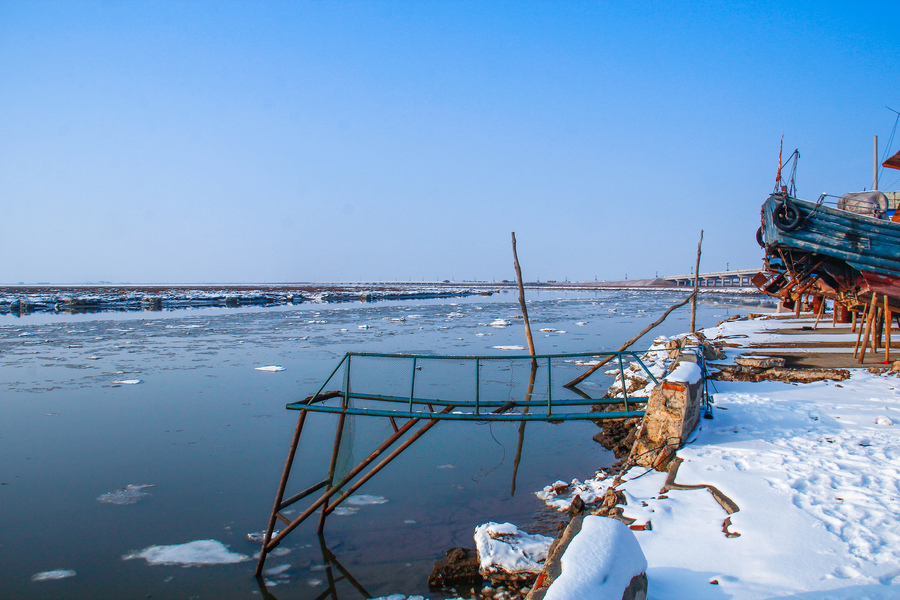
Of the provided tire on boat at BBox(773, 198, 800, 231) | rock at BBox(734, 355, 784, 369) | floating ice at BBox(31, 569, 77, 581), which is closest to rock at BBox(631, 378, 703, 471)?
rock at BBox(734, 355, 784, 369)

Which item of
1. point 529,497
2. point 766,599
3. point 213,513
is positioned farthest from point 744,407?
point 213,513

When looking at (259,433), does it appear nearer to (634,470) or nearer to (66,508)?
(66,508)

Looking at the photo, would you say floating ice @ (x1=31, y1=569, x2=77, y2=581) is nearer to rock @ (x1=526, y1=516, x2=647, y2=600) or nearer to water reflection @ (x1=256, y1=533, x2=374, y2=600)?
water reflection @ (x1=256, y1=533, x2=374, y2=600)

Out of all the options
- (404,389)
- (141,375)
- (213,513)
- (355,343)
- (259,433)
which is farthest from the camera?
(355,343)

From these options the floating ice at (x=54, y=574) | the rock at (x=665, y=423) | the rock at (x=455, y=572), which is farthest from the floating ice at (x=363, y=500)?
the rock at (x=665, y=423)

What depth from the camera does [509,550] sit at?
19.1 ft

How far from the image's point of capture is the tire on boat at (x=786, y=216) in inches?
653

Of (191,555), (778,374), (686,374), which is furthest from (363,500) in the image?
(778,374)

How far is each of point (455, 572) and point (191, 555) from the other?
3671 mm

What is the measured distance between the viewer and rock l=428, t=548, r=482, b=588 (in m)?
5.93

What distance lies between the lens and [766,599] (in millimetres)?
4016

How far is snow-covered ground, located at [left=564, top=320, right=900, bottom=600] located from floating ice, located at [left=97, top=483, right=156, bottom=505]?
7902 millimetres

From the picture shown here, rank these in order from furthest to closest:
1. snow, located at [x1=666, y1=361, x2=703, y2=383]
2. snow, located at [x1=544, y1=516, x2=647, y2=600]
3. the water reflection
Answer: snow, located at [x1=666, y1=361, x2=703, y2=383] → the water reflection → snow, located at [x1=544, y1=516, x2=647, y2=600]

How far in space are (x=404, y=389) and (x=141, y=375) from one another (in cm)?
1365
